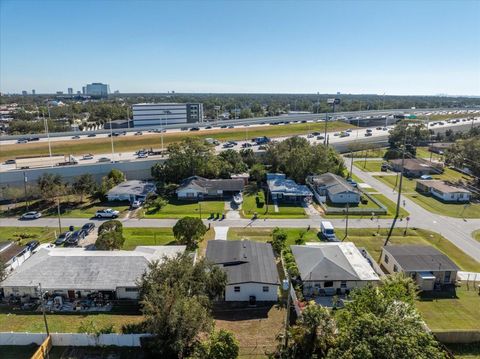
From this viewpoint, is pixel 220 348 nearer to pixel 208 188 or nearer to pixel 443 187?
pixel 208 188

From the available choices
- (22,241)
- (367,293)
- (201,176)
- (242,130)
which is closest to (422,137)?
(242,130)

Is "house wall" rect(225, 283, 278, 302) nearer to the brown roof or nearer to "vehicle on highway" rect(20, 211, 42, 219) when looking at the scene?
"vehicle on highway" rect(20, 211, 42, 219)

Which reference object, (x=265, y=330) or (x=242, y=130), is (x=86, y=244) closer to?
(x=265, y=330)

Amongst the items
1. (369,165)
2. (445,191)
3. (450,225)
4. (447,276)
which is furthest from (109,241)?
(369,165)

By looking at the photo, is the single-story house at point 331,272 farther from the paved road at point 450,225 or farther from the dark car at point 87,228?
the dark car at point 87,228

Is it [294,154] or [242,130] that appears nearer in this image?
[294,154]

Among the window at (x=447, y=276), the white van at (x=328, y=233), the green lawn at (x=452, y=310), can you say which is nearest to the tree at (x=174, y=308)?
the green lawn at (x=452, y=310)
